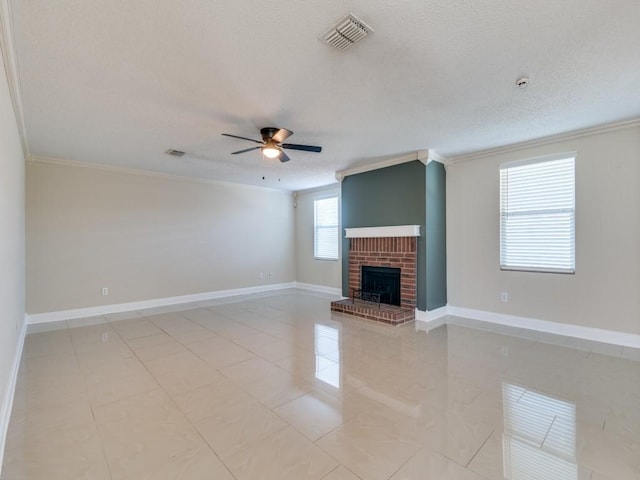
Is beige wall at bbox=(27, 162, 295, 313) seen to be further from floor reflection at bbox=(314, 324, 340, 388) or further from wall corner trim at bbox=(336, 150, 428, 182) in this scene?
floor reflection at bbox=(314, 324, 340, 388)

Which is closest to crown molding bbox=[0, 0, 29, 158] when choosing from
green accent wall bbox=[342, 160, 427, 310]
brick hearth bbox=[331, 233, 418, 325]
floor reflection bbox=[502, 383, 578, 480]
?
floor reflection bbox=[502, 383, 578, 480]

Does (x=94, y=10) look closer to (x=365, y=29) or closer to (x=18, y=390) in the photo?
(x=365, y=29)

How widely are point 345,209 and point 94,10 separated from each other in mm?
4706

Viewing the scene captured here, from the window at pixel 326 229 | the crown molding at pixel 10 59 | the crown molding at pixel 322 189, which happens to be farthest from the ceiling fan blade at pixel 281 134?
the window at pixel 326 229

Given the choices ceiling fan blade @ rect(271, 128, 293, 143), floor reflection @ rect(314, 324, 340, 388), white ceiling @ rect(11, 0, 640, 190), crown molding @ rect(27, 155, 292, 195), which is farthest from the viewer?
crown molding @ rect(27, 155, 292, 195)

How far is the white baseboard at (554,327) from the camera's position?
364 cm

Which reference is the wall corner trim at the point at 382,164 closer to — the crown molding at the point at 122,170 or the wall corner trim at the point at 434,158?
the wall corner trim at the point at 434,158

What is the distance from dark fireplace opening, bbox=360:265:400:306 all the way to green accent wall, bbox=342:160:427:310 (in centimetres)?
40

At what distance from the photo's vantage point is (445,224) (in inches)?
205

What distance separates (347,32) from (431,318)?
4.14 metres

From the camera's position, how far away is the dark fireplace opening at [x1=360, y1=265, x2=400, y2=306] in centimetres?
524

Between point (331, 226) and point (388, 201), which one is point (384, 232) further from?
point (331, 226)

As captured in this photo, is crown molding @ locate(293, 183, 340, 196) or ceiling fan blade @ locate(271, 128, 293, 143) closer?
ceiling fan blade @ locate(271, 128, 293, 143)

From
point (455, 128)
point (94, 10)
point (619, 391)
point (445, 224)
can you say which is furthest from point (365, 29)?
point (445, 224)
